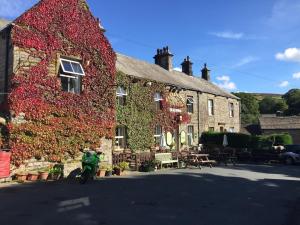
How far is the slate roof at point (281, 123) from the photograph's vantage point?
5572 cm

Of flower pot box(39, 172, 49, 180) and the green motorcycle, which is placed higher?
the green motorcycle

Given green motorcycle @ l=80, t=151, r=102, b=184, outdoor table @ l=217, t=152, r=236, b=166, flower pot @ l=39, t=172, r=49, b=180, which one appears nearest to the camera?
green motorcycle @ l=80, t=151, r=102, b=184

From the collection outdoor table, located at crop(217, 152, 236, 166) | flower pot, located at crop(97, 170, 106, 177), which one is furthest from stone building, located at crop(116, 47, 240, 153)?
flower pot, located at crop(97, 170, 106, 177)

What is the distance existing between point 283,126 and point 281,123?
34.5 inches

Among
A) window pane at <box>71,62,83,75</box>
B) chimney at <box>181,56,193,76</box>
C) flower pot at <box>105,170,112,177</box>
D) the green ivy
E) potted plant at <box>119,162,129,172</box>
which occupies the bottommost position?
flower pot at <box>105,170,112,177</box>

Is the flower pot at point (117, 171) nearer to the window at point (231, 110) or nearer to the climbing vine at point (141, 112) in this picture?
the climbing vine at point (141, 112)

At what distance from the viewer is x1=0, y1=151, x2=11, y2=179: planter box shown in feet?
51.9

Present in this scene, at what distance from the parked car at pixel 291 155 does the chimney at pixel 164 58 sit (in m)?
12.5

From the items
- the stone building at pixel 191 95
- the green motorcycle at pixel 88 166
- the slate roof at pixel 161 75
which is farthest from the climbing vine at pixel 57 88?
the slate roof at pixel 161 75

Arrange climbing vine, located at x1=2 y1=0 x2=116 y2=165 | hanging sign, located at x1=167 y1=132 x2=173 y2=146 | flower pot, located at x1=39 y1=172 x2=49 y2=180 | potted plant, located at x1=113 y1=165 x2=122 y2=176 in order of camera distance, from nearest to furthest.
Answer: flower pot, located at x1=39 y1=172 x2=49 y2=180
climbing vine, located at x1=2 y1=0 x2=116 y2=165
potted plant, located at x1=113 y1=165 x2=122 y2=176
hanging sign, located at x1=167 y1=132 x2=173 y2=146

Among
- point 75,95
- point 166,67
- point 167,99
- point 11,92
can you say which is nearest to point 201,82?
point 166,67

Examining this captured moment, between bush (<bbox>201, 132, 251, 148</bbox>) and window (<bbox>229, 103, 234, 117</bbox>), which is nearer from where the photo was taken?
bush (<bbox>201, 132, 251, 148</bbox>)

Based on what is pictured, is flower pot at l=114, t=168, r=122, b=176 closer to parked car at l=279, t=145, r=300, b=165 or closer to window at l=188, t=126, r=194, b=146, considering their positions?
window at l=188, t=126, r=194, b=146

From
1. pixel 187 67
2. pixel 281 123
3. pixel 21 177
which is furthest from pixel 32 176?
pixel 281 123
